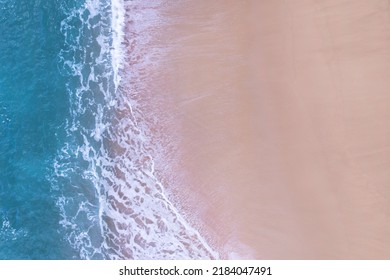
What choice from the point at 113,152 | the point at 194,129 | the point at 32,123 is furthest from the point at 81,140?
the point at 194,129

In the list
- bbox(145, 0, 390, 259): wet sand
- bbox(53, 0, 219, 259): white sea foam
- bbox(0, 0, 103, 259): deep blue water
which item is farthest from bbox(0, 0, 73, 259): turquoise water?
bbox(145, 0, 390, 259): wet sand

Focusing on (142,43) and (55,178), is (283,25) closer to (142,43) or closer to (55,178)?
(142,43)

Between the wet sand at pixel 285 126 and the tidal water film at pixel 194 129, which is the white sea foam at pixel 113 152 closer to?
the tidal water film at pixel 194 129

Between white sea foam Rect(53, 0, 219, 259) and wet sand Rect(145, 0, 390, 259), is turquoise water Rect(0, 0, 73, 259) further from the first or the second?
wet sand Rect(145, 0, 390, 259)

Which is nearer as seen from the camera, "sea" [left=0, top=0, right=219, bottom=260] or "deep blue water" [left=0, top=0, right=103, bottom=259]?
"sea" [left=0, top=0, right=219, bottom=260]

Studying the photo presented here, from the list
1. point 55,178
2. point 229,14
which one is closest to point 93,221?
point 55,178

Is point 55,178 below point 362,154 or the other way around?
below

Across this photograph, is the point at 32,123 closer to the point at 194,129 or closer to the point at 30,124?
the point at 30,124
